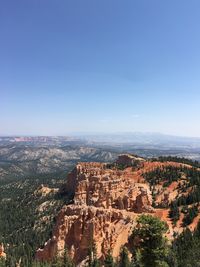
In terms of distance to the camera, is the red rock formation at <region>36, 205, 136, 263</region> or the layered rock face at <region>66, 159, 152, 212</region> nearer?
the red rock formation at <region>36, 205, 136, 263</region>

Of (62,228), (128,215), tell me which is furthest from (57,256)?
(128,215)

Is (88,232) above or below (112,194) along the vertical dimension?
below

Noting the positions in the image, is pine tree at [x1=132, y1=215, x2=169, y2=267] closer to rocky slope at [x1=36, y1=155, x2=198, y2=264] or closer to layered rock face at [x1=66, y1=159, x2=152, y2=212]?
→ rocky slope at [x1=36, y1=155, x2=198, y2=264]

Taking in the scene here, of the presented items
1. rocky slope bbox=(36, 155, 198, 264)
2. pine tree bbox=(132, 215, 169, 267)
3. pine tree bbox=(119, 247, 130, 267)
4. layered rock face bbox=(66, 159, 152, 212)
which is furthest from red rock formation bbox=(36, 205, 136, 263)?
pine tree bbox=(132, 215, 169, 267)

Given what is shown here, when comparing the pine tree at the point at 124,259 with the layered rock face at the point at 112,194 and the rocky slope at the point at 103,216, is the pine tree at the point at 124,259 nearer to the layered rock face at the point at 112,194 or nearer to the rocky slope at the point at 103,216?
the rocky slope at the point at 103,216

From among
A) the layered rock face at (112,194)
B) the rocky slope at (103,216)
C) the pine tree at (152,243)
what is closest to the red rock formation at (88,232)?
the rocky slope at (103,216)

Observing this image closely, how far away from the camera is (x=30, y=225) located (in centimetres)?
13475

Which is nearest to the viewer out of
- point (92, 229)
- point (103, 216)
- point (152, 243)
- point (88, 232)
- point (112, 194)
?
point (152, 243)

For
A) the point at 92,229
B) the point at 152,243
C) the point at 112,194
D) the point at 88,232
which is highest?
the point at 152,243

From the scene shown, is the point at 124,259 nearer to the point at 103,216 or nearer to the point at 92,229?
the point at 92,229

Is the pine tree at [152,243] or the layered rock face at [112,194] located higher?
the pine tree at [152,243]

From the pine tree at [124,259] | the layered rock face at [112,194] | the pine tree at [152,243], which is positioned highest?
the pine tree at [152,243]

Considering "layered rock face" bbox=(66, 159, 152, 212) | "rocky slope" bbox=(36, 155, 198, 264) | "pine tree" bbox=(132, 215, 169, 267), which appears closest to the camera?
"pine tree" bbox=(132, 215, 169, 267)

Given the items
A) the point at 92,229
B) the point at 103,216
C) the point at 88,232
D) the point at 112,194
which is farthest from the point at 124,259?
A: the point at 112,194
